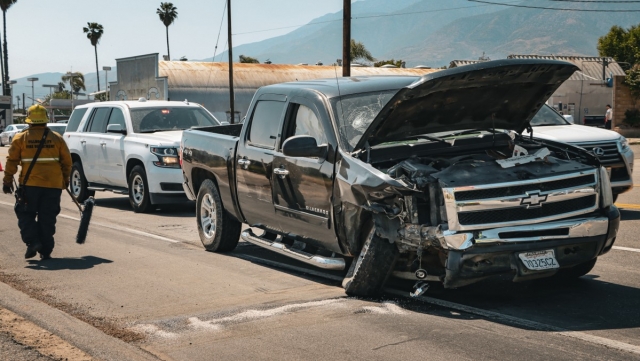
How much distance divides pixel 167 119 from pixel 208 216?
6351mm

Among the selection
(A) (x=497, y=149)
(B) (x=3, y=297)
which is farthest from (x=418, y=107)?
(B) (x=3, y=297)

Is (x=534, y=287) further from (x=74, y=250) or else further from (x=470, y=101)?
(x=74, y=250)

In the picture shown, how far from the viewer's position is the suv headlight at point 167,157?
15.1m

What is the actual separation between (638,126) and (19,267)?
116 ft

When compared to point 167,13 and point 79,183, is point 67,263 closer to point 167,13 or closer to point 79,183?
point 79,183

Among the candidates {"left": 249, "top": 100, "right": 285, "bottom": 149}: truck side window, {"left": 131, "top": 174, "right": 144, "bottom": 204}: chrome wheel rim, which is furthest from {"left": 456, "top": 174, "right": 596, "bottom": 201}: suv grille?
{"left": 131, "top": 174, "right": 144, "bottom": 204}: chrome wheel rim

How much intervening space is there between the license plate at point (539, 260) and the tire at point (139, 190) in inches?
382

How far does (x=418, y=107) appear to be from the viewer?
7.49 metres

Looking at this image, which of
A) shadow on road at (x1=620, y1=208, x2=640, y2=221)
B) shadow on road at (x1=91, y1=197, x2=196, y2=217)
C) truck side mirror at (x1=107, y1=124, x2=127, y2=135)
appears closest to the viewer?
shadow on road at (x1=620, y1=208, x2=640, y2=221)

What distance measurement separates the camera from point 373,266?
7.19 metres

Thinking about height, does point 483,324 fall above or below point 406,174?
below

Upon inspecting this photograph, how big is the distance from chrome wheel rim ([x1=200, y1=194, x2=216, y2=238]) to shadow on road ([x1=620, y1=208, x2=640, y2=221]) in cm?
604

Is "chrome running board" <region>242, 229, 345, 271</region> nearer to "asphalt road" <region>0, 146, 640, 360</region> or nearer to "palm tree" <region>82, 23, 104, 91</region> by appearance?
"asphalt road" <region>0, 146, 640, 360</region>

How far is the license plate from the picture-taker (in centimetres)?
664
